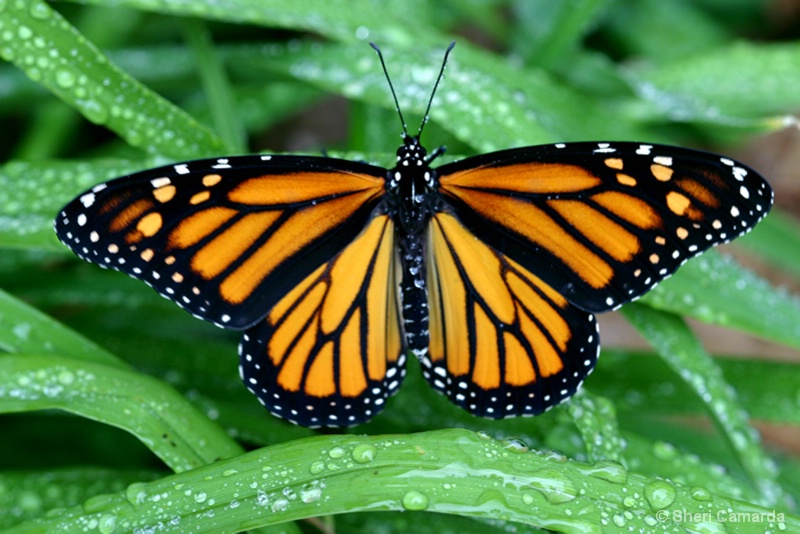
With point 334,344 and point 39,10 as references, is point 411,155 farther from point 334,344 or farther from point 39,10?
point 39,10

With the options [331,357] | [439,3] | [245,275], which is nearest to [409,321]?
[331,357]

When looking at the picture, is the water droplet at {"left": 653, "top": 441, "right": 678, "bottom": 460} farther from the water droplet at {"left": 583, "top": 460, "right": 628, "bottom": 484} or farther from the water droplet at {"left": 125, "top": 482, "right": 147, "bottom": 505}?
the water droplet at {"left": 125, "top": 482, "right": 147, "bottom": 505}

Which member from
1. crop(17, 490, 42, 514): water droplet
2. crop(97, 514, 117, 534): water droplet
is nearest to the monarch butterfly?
crop(97, 514, 117, 534): water droplet

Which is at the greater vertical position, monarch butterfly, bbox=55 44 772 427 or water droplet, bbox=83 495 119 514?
monarch butterfly, bbox=55 44 772 427

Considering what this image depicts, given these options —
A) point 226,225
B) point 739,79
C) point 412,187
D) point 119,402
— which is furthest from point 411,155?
point 739,79

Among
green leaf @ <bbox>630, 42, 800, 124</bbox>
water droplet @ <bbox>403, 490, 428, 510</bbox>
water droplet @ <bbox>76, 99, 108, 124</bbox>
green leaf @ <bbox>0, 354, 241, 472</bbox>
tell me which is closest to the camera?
water droplet @ <bbox>403, 490, 428, 510</bbox>

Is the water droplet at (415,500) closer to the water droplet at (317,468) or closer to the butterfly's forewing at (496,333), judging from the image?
the water droplet at (317,468)
